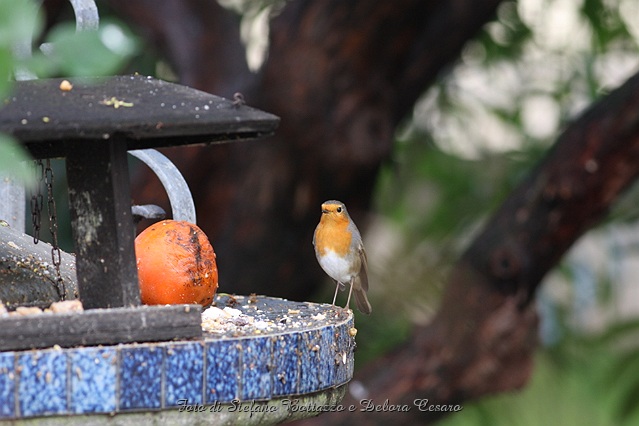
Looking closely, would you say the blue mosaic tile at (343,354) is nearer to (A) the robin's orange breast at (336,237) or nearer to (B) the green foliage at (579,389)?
(A) the robin's orange breast at (336,237)

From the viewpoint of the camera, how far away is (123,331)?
4.56 ft

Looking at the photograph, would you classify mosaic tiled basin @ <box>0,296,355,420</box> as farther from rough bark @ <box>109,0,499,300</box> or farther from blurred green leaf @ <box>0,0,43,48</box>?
rough bark @ <box>109,0,499,300</box>

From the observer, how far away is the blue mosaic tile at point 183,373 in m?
1.39

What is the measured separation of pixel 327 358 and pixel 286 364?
11 cm

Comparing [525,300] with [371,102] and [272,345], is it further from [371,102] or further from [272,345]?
[272,345]

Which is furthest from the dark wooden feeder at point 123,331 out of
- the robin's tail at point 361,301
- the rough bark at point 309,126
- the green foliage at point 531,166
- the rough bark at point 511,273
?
the green foliage at point 531,166

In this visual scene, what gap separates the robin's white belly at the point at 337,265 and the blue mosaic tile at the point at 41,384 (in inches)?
49.5

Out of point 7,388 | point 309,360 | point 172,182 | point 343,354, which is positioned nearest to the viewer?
point 7,388

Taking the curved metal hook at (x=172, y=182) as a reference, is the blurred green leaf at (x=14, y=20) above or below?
above

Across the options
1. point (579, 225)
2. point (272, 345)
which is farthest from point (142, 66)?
point (272, 345)

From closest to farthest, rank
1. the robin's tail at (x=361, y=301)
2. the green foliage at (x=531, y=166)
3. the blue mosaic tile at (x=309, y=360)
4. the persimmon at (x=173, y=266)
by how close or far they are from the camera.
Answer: the blue mosaic tile at (x=309, y=360), the persimmon at (x=173, y=266), the robin's tail at (x=361, y=301), the green foliage at (x=531, y=166)

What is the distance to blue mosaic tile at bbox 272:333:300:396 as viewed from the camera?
1.51 m

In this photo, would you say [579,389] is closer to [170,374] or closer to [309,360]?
[309,360]

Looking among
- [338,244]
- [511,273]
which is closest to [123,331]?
[338,244]
